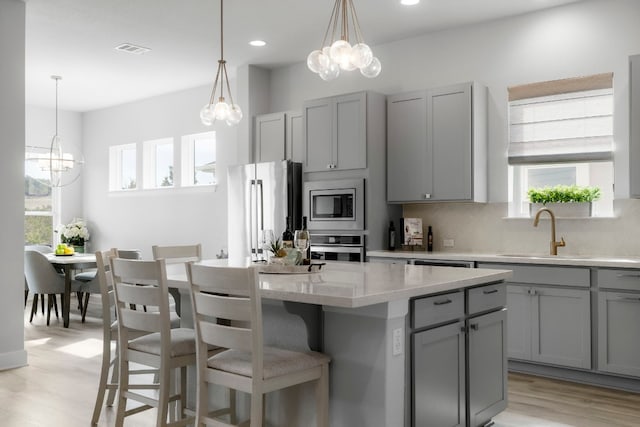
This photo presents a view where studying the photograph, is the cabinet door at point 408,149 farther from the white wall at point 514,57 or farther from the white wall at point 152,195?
the white wall at point 152,195

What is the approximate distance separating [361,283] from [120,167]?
7.36 metres

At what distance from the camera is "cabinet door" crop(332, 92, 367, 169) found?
17.8 ft

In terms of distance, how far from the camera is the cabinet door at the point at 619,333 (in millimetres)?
3992

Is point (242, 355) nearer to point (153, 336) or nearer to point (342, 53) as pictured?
point (153, 336)

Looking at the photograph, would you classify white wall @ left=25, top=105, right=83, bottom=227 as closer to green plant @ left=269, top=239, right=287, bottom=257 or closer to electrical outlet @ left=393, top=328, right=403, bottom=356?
green plant @ left=269, top=239, right=287, bottom=257

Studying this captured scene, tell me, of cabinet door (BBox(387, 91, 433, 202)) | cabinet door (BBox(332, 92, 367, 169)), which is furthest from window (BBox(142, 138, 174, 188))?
cabinet door (BBox(387, 91, 433, 202))

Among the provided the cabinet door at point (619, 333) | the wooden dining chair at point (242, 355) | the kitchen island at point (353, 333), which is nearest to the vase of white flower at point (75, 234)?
the kitchen island at point (353, 333)

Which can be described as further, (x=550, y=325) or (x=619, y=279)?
(x=550, y=325)

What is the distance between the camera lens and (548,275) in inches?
171

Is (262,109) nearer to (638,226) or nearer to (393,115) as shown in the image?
(393,115)

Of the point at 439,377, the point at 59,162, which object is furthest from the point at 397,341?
the point at 59,162

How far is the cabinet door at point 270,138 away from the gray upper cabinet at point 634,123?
11.0 ft

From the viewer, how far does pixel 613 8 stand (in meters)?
4.61

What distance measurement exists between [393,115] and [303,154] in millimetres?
981
